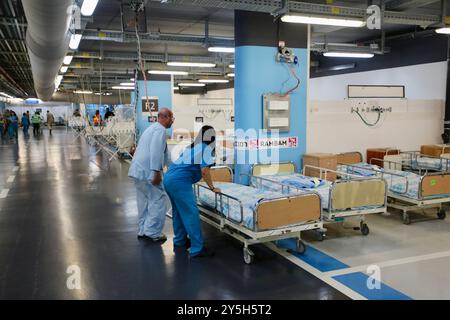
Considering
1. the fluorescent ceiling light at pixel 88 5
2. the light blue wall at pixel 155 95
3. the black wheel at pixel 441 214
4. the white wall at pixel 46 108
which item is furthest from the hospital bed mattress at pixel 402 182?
the white wall at pixel 46 108

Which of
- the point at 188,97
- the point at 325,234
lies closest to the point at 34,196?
the point at 325,234

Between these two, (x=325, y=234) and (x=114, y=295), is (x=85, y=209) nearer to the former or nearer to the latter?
(x=114, y=295)

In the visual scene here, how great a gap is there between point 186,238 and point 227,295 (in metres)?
1.45

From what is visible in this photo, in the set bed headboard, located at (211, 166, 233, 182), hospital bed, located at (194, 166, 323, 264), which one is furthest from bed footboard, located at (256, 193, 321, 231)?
bed headboard, located at (211, 166, 233, 182)

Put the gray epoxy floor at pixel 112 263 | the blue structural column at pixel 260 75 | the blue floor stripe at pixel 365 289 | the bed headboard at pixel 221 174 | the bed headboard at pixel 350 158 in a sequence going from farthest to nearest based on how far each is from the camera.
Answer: the bed headboard at pixel 350 158 < the blue structural column at pixel 260 75 < the bed headboard at pixel 221 174 < the gray epoxy floor at pixel 112 263 < the blue floor stripe at pixel 365 289

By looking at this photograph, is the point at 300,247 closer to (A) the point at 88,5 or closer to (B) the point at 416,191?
(B) the point at 416,191

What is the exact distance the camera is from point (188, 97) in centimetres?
2270

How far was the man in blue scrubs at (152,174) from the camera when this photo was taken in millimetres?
4906

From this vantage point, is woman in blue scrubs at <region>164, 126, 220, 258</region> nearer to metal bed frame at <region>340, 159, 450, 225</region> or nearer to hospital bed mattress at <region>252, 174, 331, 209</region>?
hospital bed mattress at <region>252, 174, 331, 209</region>

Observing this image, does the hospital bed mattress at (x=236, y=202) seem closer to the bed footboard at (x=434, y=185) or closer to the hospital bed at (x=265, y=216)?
the hospital bed at (x=265, y=216)

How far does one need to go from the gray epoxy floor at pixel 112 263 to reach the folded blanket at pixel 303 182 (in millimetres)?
1209

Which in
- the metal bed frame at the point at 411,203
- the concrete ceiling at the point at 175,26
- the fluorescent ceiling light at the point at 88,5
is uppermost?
the concrete ceiling at the point at 175,26

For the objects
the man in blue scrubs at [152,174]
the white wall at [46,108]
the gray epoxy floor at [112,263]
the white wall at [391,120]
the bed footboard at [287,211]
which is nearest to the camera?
the gray epoxy floor at [112,263]
